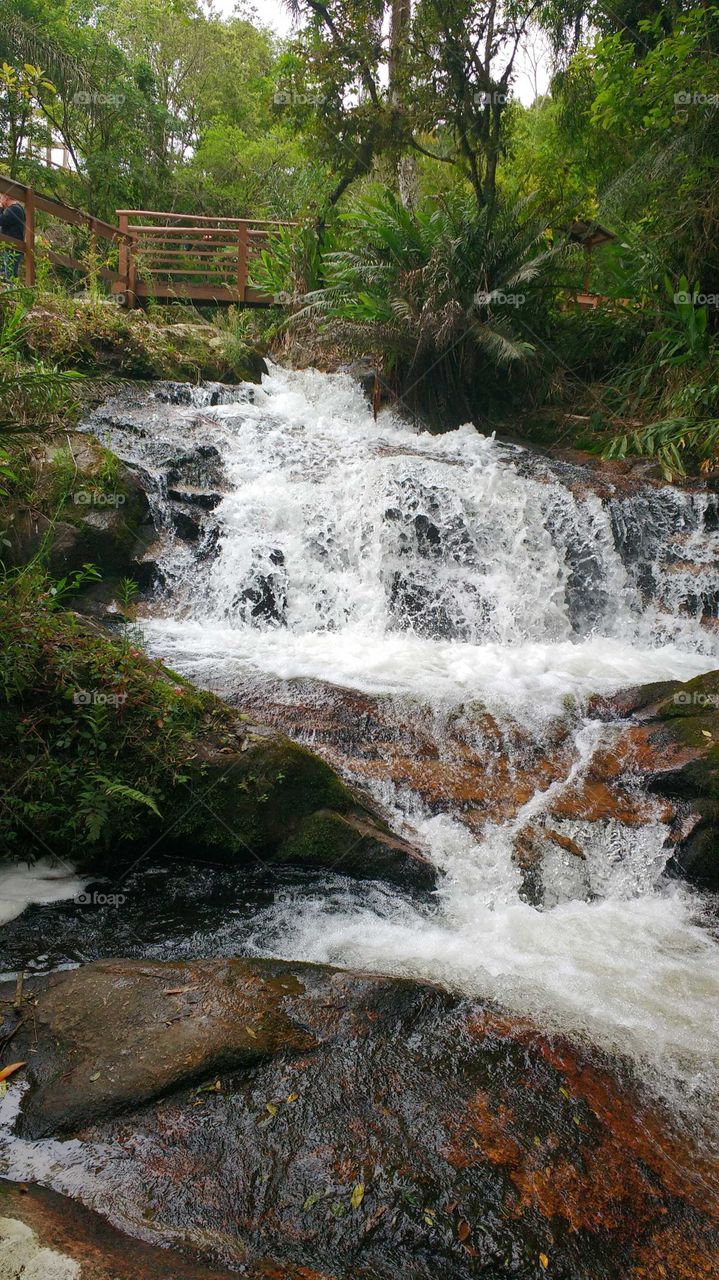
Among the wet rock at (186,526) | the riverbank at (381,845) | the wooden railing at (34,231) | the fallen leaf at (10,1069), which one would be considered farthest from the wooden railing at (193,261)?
the fallen leaf at (10,1069)

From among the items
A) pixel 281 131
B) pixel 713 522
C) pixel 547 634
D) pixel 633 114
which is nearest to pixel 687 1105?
pixel 547 634

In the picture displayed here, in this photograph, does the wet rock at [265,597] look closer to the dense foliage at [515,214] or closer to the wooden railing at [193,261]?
the dense foliage at [515,214]

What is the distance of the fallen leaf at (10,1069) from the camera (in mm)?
2232

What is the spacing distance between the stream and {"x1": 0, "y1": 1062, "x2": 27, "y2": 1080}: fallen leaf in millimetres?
571

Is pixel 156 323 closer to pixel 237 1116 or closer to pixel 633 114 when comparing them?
pixel 633 114

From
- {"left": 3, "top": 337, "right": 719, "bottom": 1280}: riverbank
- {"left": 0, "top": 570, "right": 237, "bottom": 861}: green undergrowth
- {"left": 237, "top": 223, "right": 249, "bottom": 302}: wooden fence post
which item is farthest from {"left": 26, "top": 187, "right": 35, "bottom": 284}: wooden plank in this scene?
{"left": 0, "top": 570, "right": 237, "bottom": 861}: green undergrowth

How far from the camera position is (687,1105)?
2465 millimetres

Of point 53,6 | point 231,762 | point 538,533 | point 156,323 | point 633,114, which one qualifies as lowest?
point 231,762

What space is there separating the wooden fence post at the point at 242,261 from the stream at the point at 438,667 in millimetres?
3989

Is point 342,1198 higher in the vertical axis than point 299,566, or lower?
lower

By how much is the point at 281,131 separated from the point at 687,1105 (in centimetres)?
2629

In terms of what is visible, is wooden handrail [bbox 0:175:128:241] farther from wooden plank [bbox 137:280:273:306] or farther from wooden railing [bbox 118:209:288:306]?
wooden plank [bbox 137:280:273:306]

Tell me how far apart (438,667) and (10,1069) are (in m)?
4.37

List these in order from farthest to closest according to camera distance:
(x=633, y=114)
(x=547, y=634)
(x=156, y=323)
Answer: (x=156, y=323) < (x=633, y=114) < (x=547, y=634)
